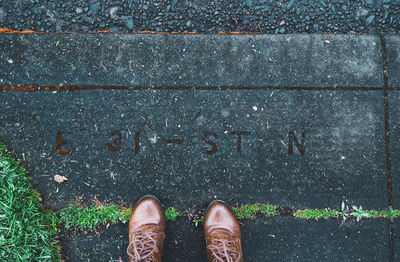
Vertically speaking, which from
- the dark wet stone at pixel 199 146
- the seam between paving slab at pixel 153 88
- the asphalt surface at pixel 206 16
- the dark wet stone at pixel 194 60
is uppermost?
the asphalt surface at pixel 206 16

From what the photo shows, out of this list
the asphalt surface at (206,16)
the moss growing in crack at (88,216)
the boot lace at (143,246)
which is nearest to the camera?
the boot lace at (143,246)

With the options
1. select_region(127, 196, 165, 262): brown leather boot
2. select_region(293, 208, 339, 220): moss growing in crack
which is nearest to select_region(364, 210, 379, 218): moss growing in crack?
select_region(293, 208, 339, 220): moss growing in crack

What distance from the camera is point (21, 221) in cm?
206

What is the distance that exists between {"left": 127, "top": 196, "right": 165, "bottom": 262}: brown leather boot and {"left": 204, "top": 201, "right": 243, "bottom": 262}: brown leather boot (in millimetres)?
350

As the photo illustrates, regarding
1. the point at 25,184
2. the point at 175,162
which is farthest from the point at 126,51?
the point at 25,184

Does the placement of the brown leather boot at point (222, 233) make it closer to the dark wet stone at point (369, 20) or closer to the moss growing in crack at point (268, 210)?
the moss growing in crack at point (268, 210)

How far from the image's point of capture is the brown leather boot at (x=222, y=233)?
208 cm

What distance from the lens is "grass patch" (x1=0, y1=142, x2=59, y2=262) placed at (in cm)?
203

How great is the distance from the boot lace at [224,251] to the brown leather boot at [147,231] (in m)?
0.38

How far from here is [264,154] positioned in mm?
2209

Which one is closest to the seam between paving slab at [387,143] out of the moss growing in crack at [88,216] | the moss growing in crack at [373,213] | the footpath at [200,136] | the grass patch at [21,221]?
the footpath at [200,136]

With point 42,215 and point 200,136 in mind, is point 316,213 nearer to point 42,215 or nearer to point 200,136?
point 200,136

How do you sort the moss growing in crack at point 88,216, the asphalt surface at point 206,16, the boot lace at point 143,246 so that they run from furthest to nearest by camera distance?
the asphalt surface at point 206,16 → the moss growing in crack at point 88,216 → the boot lace at point 143,246

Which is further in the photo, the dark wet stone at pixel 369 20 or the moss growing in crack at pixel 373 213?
the dark wet stone at pixel 369 20
